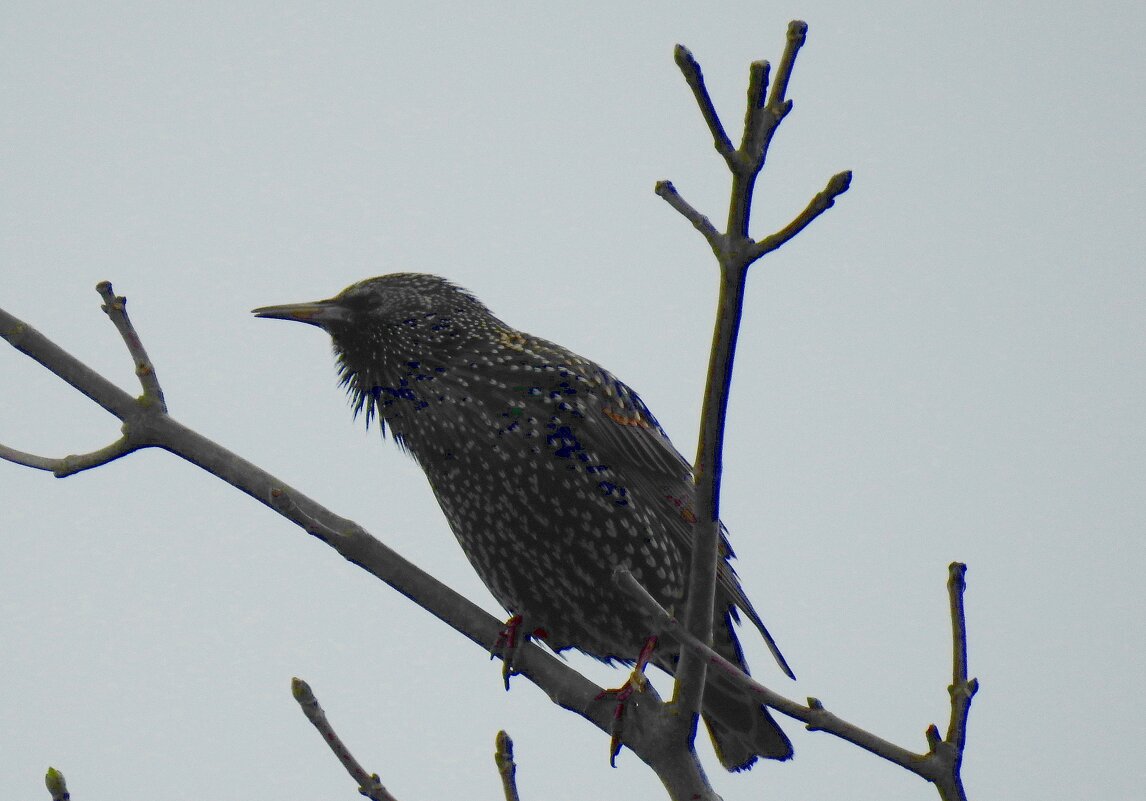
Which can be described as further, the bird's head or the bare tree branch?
the bird's head

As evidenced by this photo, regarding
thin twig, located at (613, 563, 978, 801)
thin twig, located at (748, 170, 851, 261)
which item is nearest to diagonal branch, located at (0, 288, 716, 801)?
thin twig, located at (613, 563, 978, 801)

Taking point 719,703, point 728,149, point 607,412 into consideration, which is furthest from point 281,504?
point 719,703

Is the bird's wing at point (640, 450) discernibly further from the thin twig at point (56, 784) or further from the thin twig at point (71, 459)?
the thin twig at point (56, 784)

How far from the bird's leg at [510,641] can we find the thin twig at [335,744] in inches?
36.2

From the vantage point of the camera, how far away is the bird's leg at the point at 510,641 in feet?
11.3

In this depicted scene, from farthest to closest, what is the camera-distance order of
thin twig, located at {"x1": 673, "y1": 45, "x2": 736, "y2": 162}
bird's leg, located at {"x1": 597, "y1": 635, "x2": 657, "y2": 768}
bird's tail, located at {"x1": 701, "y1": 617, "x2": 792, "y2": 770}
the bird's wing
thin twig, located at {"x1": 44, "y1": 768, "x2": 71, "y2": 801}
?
bird's tail, located at {"x1": 701, "y1": 617, "x2": 792, "y2": 770}, the bird's wing, bird's leg, located at {"x1": 597, "y1": 635, "x2": 657, "y2": 768}, thin twig, located at {"x1": 44, "y1": 768, "x2": 71, "y2": 801}, thin twig, located at {"x1": 673, "y1": 45, "x2": 736, "y2": 162}

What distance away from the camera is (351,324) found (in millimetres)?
4383

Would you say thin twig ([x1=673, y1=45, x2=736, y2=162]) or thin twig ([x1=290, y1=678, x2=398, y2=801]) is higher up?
thin twig ([x1=673, y1=45, x2=736, y2=162])

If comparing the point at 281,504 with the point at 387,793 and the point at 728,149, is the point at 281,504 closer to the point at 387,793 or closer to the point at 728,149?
the point at 387,793

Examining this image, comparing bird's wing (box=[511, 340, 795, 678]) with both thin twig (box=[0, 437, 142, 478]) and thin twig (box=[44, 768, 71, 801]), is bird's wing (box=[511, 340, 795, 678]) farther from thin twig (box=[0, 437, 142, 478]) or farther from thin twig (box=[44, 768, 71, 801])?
thin twig (box=[44, 768, 71, 801])

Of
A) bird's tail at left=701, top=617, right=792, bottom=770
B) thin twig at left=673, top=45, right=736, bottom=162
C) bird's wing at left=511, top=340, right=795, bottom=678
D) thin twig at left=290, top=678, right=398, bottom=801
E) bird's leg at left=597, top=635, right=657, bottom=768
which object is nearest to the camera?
thin twig at left=673, top=45, right=736, bottom=162

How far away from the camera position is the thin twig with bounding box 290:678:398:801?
2.40 m

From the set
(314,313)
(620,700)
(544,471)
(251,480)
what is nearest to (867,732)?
(620,700)

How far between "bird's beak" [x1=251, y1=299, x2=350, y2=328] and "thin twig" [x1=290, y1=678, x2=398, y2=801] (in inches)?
83.1
